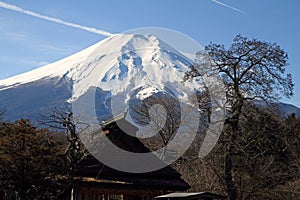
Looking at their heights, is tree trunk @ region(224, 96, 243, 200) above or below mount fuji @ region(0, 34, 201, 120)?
below

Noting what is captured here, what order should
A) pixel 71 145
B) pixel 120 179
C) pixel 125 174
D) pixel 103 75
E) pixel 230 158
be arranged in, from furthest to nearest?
pixel 103 75
pixel 230 158
pixel 125 174
pixel 120 179
pixel 71 145

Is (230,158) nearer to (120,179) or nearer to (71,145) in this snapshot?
(120,179)

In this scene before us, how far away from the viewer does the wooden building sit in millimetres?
16672

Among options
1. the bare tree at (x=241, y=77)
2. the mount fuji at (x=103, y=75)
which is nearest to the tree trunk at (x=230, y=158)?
the bare tree at (x=241, y=77)

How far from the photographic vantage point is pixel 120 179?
55.6 feet

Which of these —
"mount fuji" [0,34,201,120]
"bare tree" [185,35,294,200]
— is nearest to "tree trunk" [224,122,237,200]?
"bare tree" [185,35,294,200]

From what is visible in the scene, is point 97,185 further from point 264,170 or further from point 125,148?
point 264,170

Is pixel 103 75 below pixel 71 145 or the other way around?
the other way around

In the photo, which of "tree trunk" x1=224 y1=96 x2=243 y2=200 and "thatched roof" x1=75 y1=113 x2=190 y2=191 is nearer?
"thatched roof" x1=75 y1=113 x2=190 y2=191

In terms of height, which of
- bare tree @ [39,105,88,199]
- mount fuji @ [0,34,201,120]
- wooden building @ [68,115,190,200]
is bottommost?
wooden building @ [68,115,190,200]

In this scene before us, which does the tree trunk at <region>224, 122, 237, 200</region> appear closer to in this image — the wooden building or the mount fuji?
the wooden building

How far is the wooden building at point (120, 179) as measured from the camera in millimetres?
16672

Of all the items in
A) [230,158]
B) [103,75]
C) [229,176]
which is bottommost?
[229,176]

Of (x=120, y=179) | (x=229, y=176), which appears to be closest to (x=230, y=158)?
(x=229, y=176)
